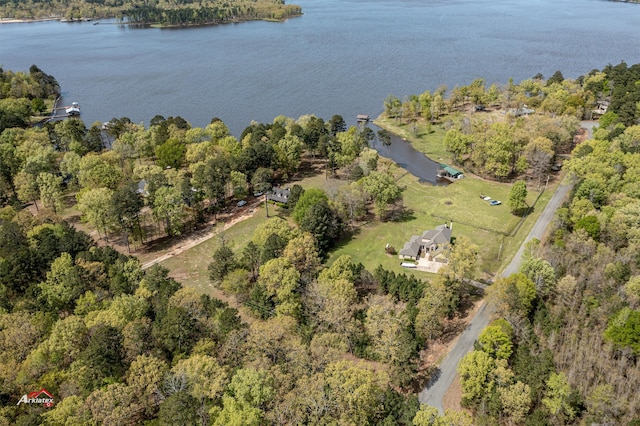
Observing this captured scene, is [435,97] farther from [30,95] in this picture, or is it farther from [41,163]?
[30,95]

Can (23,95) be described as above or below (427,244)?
above

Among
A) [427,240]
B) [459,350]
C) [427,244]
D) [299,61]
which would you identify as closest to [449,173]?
[427,240]

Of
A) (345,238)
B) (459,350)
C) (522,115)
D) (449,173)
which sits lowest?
(459,350)

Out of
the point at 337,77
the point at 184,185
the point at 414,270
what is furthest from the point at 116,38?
the point at 414,270

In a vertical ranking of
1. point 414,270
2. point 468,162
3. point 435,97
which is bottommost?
point 414,270

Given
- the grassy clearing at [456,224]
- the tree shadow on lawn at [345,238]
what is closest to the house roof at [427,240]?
the grassy clearing at [456,224]

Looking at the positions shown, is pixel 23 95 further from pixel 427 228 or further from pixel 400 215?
pixel 427 228

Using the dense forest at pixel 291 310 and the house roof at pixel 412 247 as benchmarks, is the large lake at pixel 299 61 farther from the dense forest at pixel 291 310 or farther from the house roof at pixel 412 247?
the house roof at pixel 412 247
